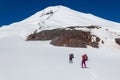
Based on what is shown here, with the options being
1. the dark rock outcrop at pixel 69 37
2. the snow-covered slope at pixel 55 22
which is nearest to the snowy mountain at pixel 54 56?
the snow-covered slope at pixel 55 22

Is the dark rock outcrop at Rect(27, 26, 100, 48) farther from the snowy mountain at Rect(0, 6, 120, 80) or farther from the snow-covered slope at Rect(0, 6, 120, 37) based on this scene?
the snow-covered slope at Rect(0, 6, 120, 37)

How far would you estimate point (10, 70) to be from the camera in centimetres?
2198

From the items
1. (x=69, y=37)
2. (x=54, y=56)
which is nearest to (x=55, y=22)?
(x=69, y=37)

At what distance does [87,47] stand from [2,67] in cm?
2341

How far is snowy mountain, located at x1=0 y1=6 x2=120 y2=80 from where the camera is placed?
69.9ft

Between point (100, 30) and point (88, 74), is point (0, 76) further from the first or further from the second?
point (100, 30)

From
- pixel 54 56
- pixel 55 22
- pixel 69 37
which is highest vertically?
pixel 55 22

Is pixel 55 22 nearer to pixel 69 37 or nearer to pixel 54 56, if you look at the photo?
pixel 69 37

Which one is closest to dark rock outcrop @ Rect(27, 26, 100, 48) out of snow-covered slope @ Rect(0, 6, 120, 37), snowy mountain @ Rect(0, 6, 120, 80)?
snowy mountain @ Rect(0, 6, 120, 80)

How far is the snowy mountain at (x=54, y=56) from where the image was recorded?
839 inches

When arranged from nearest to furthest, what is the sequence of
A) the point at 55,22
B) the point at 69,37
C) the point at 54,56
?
the point at 54,56 → the point at 69,37 → the point at 55,22

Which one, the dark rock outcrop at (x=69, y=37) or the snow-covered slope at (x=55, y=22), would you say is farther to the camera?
the snow-covered slope at (x=55, y=22)

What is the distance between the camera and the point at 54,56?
32844mm

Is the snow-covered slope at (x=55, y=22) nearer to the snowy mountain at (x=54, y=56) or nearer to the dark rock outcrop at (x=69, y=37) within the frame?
the snowy mountain at (x=54, y=56)
